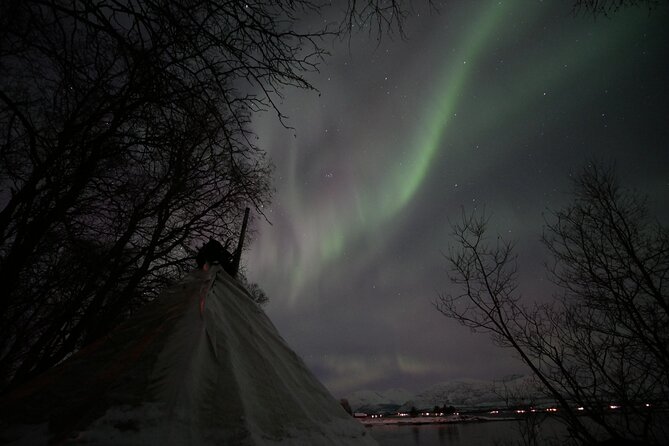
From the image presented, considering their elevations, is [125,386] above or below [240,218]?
below

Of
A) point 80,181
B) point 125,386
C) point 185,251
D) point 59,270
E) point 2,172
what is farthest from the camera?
point 185,251

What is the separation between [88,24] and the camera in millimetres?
2016

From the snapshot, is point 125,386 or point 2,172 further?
point 2,172

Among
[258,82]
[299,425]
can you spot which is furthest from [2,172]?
[299,425]

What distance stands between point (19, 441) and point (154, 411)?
0.83 metres

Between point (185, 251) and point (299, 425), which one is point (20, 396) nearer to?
point (299, 425)

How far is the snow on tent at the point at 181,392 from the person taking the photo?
76.5 inches

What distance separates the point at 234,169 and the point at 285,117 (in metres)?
0.75

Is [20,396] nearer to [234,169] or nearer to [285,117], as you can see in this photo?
[234,169]

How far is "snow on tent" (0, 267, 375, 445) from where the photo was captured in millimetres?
1943

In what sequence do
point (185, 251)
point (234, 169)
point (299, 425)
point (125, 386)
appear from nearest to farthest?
point (125, 386)
point (299, 425)
point (234, 169)
point (185, 251)

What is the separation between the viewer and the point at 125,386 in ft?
7.18

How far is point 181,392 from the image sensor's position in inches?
84.6

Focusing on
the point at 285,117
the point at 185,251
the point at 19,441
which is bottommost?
the point at 19,441
